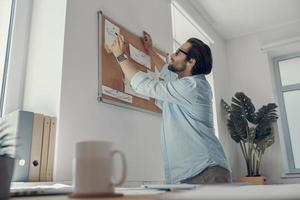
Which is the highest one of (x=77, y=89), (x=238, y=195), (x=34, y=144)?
(x=77, y=89)

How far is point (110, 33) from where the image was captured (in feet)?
6.50

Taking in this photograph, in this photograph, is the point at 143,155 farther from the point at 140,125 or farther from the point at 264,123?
the point at 264,123

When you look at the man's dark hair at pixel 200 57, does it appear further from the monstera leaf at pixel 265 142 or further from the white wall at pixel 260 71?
the white wall at pixel 260 71

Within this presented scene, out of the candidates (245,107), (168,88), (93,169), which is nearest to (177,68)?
(168,88)

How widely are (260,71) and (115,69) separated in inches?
122

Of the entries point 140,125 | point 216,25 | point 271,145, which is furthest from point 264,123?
point 140,125

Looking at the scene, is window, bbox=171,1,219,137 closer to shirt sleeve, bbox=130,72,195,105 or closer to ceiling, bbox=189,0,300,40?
ceiling, bbox=189,0,300,40

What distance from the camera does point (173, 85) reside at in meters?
1.62

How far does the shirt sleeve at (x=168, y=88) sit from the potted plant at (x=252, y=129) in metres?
2.48

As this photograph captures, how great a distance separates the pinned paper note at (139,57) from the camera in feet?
7.09

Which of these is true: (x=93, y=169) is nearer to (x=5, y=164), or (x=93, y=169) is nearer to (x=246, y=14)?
(x=5, y=164)

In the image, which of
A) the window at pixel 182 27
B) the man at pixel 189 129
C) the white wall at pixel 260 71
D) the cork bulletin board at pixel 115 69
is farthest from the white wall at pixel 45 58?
the white wall at pixel 260 71

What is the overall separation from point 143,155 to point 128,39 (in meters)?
0.81

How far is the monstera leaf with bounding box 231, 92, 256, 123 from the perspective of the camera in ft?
13.0
